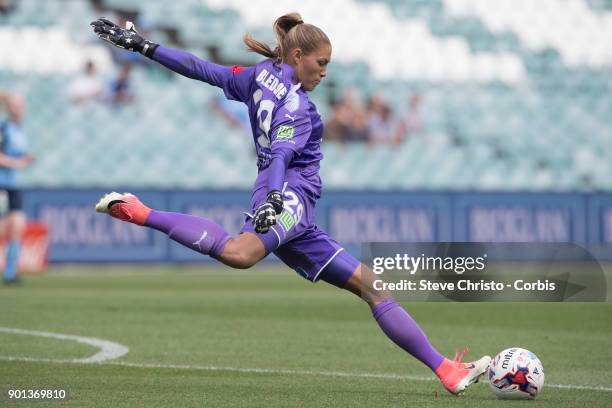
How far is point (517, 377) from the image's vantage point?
5.75m

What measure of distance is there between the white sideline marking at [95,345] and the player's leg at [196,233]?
1.76m

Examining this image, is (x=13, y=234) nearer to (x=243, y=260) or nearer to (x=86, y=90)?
(x=86, y=90)

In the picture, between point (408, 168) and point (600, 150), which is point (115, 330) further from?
point (600, 150)

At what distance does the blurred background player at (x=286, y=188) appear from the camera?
5.69 metres

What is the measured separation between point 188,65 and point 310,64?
0.65 metres

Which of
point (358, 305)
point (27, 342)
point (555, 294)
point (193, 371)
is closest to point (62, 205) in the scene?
point (358, 305)

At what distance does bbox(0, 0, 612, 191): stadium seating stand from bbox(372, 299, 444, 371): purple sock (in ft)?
43.2

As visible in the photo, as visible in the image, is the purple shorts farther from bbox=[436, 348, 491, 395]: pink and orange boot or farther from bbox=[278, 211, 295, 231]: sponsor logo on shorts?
bbox=[436, 348, 491, 395]: pink and orange boot

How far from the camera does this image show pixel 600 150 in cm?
2286

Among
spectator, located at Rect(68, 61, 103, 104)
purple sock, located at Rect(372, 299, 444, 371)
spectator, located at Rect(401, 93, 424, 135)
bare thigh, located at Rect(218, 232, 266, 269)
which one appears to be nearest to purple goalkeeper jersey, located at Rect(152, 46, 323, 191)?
bare thigh, located at Rect(218, 232, 266, 269)

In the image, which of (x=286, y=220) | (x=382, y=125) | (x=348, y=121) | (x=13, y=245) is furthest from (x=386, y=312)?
(x=382, y=125)

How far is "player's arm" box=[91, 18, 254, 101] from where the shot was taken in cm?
593

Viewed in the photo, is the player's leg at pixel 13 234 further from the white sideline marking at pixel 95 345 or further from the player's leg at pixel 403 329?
the player's leg at pixel 403 329

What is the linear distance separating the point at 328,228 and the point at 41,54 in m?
5.97
